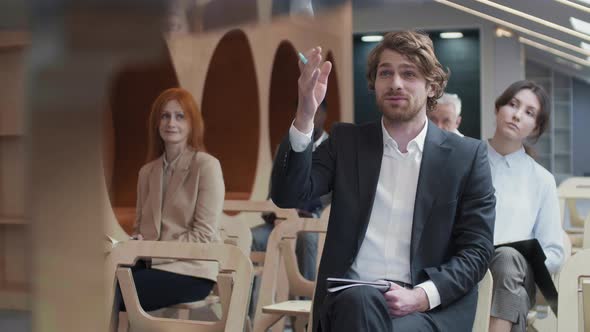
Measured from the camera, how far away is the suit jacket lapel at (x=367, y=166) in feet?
5.81

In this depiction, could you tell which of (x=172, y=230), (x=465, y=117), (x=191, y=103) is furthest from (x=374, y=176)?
(x=465, y=117)

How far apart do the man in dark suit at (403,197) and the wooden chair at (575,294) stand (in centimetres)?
17

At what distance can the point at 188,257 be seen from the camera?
194cm

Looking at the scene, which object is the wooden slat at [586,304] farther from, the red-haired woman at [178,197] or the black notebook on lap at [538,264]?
the red-haired woman at [178,197]

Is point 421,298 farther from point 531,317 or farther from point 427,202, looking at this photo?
point 531,317

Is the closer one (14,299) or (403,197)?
(14,299)

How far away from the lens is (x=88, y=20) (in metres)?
0.25

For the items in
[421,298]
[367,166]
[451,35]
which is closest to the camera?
[421,298]

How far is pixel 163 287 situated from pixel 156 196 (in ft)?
1.55

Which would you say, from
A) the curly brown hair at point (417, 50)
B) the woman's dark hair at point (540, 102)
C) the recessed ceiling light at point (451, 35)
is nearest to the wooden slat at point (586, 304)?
the curly brown hair at point (417, 50)

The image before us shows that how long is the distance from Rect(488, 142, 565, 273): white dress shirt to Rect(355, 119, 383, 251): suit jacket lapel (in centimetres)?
93

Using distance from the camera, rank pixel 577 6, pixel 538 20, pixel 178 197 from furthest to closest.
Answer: pixel 538 20 < pixel 577 6 < pixel 178 197

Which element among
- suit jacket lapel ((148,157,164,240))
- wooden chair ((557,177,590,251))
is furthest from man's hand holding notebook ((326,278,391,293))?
wooden chair ((557,177,590,251))

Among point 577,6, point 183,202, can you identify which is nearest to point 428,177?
point 183,202
